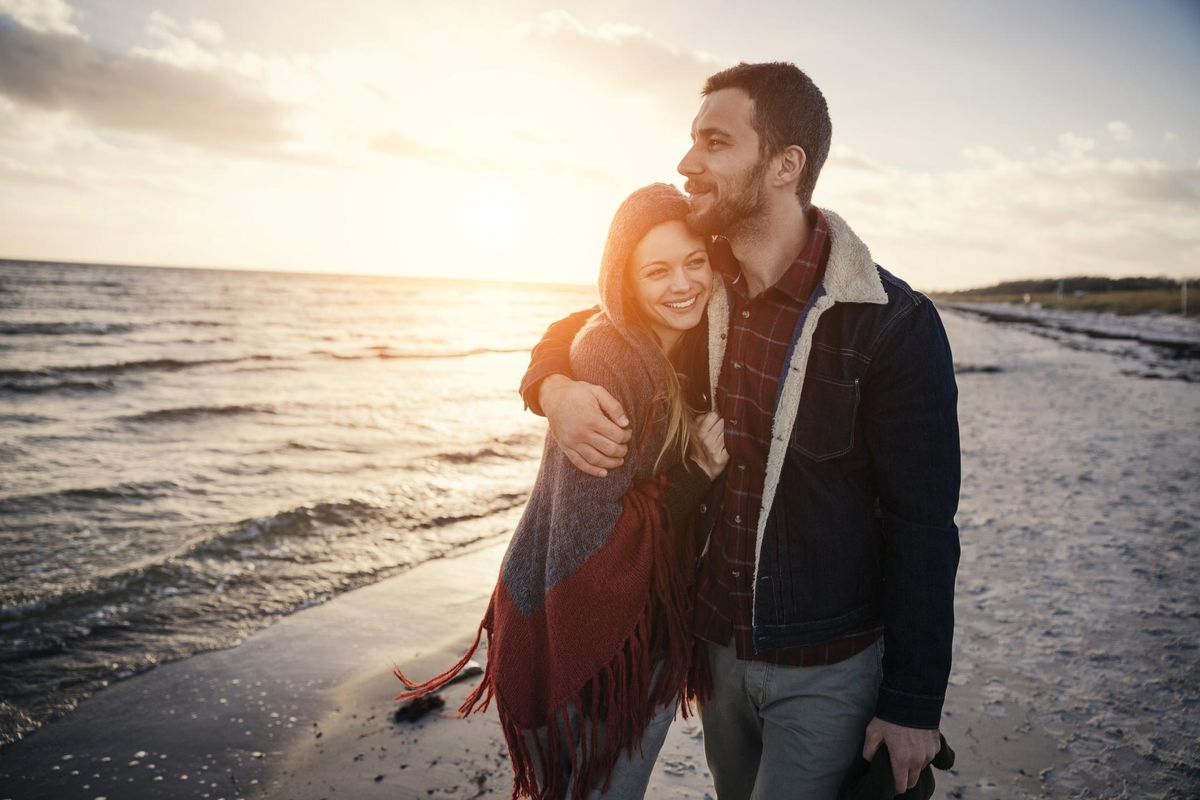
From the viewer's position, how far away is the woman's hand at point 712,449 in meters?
2.41

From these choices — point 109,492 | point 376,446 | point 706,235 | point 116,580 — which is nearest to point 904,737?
point 706,235

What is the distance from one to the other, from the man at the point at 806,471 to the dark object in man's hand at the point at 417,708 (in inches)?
99.6

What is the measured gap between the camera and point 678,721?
4.25 meters

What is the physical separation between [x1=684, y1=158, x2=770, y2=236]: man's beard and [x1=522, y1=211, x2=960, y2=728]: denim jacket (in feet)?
1.03

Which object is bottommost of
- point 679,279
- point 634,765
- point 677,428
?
point 634,765

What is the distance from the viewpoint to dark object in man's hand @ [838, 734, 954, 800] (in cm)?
205

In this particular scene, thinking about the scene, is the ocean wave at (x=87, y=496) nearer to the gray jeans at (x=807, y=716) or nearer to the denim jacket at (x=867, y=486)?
the gray jeans at (x=807, y=716)

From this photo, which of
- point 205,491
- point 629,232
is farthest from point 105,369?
point 629,232

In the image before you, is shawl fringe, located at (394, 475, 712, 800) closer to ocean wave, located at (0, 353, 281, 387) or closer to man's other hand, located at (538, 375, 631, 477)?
man's other hand, located at (538, 375, 631, 477)

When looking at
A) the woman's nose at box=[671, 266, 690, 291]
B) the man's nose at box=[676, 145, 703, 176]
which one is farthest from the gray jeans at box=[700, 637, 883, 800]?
the man's nose at box=[676, 145, 703, 176]

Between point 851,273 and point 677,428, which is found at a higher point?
point 851,273

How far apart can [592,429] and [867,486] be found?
959 millimetres

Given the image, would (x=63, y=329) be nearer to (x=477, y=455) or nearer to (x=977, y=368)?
(x=477, y=455)

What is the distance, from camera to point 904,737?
2.04 meters
